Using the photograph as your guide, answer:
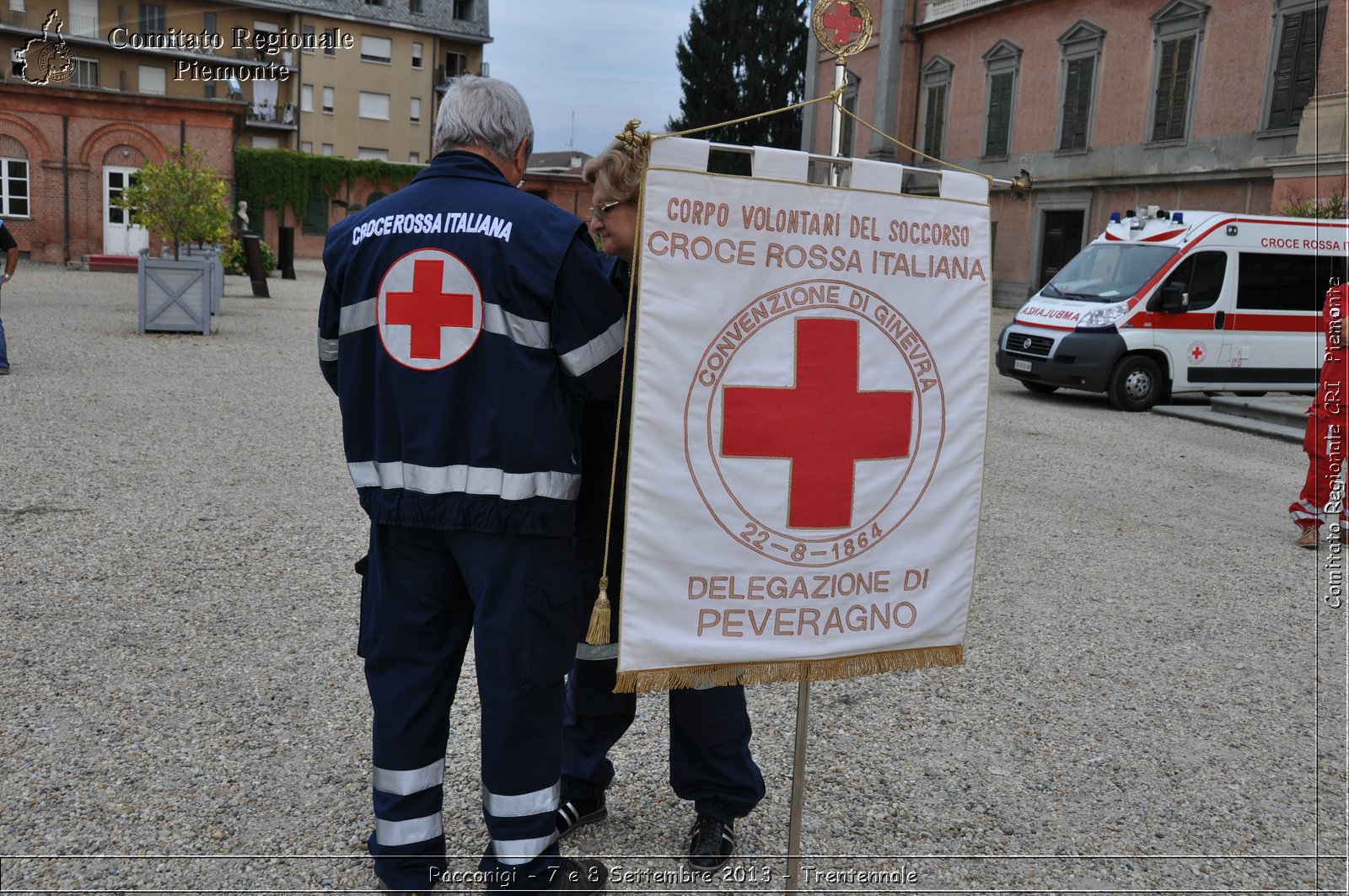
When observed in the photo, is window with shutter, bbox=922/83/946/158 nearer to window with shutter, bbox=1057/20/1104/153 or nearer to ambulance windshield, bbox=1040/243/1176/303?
window with shutter, bbox=1057/20/1104/153

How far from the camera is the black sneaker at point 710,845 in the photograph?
292cm

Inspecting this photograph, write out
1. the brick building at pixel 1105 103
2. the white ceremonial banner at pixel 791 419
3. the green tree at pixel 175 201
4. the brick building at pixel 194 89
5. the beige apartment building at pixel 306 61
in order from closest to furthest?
the white ceremonial banner at pixel 791 419 → the green tree at pixel 175 201 → the brick building at pixel 1105 103 → the brick building at pixel 194 89 → the beige apartment building at pixel 306 61

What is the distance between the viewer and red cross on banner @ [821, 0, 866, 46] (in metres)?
2.65

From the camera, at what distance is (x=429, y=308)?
96.7 inches

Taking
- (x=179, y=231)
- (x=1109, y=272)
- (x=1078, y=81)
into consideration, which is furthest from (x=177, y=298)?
(x=1078, y=81)

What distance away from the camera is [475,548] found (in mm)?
2492

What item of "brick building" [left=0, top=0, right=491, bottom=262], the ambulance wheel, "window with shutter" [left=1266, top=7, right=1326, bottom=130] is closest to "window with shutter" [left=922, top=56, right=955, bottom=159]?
"window with shutter" [left=1266, top=7, right=1326, bottom=130]

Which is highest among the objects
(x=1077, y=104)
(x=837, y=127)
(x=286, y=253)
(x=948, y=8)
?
(x=948, y=8)

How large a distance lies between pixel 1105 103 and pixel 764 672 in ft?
103

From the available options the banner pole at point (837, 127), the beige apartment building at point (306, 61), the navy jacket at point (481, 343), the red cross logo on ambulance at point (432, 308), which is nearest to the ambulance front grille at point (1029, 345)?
the banner pole at point (837, 127)

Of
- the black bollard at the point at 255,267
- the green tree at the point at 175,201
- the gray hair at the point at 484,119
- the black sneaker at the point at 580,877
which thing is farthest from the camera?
the black bollard at the point at 255,267

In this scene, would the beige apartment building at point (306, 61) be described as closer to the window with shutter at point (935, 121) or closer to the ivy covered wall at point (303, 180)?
the ivy covered wall at point (303, 180)

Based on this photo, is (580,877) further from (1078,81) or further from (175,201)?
(1078,81)

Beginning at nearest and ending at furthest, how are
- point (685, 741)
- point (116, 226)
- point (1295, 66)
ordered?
point (685, 741) → point (1295, 66) → point (116, 226)
